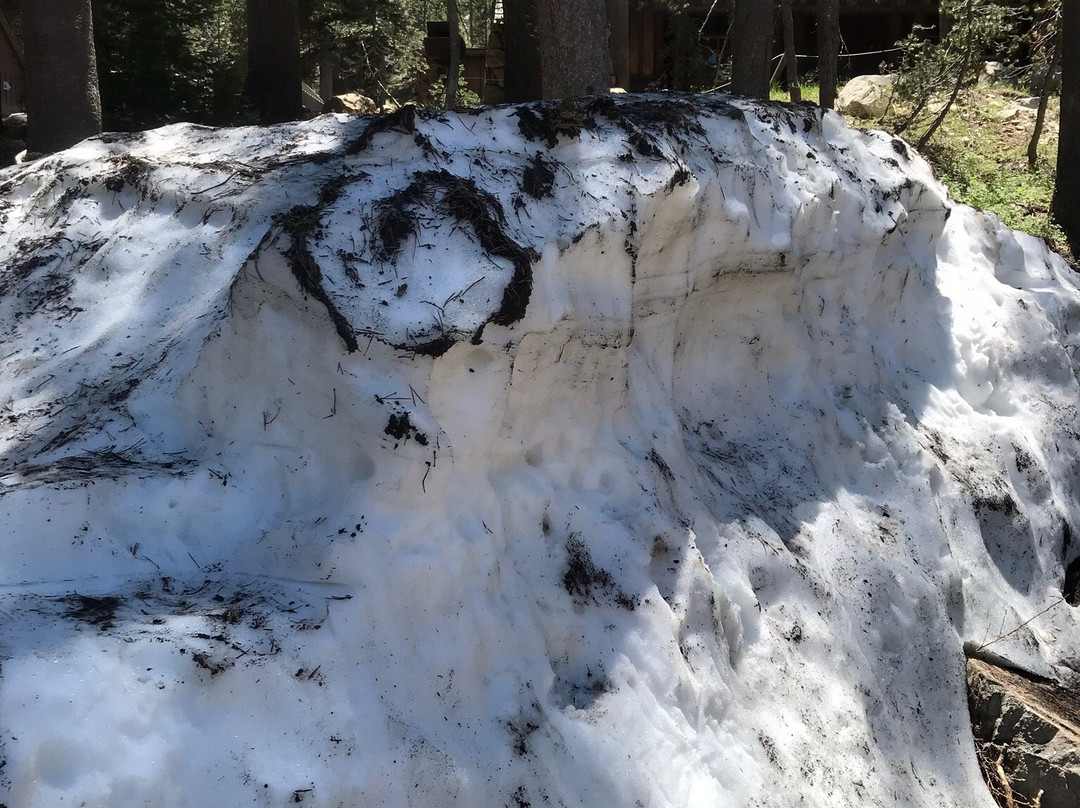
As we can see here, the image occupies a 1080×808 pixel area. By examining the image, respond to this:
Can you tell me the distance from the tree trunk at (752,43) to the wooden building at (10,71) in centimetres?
868

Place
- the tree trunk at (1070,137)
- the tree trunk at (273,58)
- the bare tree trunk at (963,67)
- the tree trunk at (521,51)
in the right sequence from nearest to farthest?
the tree trunk at (1070,137) < the tree trunk at (521,51) < the tree trunk at (273,58) < the bare tree trunk at (963,67)

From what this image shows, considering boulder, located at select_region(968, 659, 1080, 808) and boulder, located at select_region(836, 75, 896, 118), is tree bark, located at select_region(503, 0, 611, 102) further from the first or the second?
boulder, located at select_region(836, 75, 896, 118)

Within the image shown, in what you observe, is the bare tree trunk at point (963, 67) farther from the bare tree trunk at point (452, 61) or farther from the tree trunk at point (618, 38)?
the bare tree trunk at point (452, 61)

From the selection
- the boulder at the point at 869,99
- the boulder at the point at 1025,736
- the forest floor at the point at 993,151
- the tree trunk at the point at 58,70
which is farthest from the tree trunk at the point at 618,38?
the boulder at the point at 1025,736

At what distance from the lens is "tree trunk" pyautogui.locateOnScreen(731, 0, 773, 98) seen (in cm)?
1127

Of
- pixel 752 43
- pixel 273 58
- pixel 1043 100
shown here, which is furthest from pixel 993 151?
pixel 273 58

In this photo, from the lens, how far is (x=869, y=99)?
55.7 feet

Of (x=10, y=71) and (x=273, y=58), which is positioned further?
(x=273, y=58)

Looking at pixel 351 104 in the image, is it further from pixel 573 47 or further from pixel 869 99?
pixel 573 47

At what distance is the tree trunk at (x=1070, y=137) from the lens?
10734 millimetres

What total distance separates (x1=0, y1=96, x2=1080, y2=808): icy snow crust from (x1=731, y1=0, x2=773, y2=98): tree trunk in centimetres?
571

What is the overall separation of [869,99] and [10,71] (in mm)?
13247

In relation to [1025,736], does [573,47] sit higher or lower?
higher

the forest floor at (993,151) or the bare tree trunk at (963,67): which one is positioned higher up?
the bare tree trunk at (963,67)
